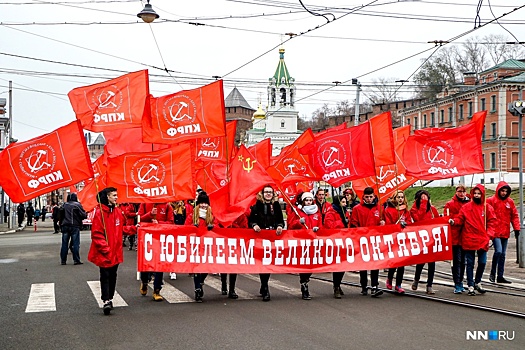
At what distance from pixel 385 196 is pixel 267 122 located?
3760 inches

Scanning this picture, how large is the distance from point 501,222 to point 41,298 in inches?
341

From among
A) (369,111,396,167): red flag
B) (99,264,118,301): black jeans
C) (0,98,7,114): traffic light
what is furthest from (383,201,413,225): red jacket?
(0,98,7,114): traffic light

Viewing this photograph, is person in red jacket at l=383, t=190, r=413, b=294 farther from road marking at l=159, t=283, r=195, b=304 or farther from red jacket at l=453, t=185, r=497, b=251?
road marking at l=159, t=283, r=195, b=304

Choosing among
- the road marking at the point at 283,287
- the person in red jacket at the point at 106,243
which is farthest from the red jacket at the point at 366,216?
the person in red jacket at the point at 106,243

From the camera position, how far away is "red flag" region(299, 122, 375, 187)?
1215 centimetres

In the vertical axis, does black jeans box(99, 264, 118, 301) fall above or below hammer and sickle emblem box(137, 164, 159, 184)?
below

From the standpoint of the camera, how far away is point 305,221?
11.2 m

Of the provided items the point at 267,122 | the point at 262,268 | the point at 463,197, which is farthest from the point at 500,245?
the point at 267,122

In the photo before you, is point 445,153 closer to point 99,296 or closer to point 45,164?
point 99,296

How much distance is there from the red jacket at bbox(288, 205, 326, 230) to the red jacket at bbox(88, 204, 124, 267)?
313 centimetres

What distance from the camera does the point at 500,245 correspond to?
12.5m

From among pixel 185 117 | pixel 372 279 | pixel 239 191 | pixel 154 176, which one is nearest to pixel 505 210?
pixel 372 279

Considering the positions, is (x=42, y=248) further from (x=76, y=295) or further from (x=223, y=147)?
(x=76, y=295)

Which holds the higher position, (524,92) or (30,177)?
(524,92)
